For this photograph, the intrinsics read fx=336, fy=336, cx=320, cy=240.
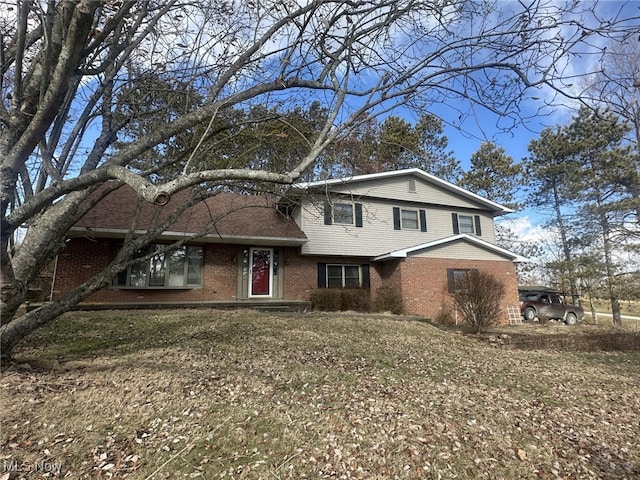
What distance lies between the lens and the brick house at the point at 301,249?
11117 mm

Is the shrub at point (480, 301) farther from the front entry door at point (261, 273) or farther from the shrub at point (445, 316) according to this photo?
the front entry door at point (261, 273)

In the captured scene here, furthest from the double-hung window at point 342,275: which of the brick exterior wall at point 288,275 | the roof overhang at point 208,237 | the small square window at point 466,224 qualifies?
the small square window at point 466,224

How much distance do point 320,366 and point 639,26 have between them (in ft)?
17.5

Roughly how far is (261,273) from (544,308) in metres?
15.2

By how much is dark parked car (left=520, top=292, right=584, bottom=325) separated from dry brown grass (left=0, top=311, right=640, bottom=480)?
40.6 feet

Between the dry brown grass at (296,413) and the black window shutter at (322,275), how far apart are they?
25.4 ft

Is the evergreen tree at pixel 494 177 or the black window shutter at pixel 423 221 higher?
the evergreen tree at pixel 494 177

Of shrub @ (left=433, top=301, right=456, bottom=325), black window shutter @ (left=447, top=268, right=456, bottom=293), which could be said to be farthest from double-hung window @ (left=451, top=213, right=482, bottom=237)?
shrub @ (left=433, top=301, right=456, bottom=325)

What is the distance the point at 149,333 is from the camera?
694 centimetres

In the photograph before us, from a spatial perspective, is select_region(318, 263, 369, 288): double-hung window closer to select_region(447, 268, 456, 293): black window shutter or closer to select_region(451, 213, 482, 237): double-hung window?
select_region(447, 268, 456, 293): black window shutter

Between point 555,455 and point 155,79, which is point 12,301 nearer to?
point 155,79

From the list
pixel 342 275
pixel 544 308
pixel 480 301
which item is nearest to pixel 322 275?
pixel 342 275

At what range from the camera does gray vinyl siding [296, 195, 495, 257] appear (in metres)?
14.0

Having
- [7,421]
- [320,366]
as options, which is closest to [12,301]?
[7,421]
